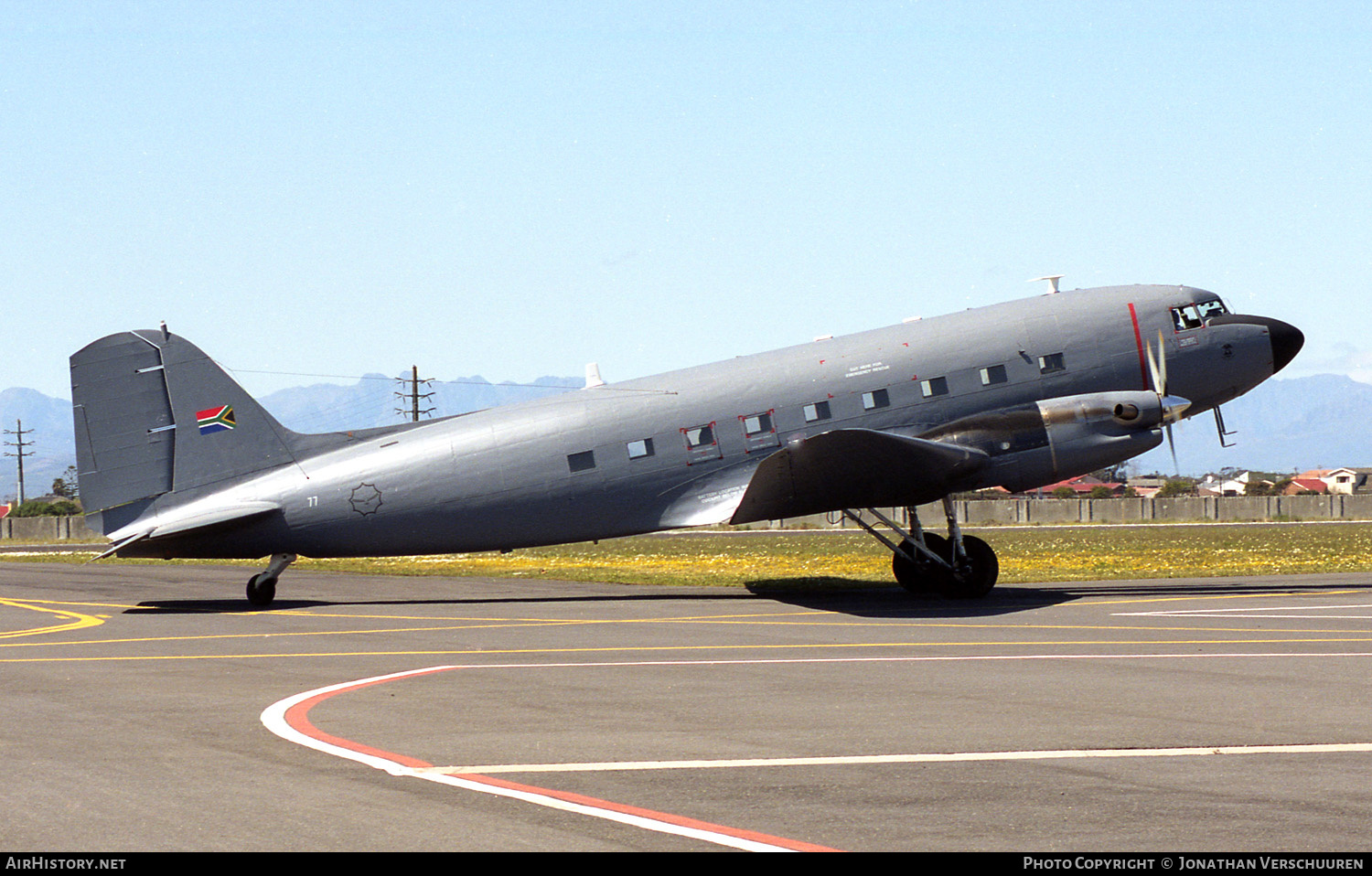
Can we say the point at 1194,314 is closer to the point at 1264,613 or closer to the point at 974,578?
the point at 974,578

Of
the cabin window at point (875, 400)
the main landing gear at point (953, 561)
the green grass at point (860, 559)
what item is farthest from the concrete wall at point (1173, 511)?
the cabin window at point (875, 400)

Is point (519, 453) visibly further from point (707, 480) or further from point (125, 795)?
point (125, 795)

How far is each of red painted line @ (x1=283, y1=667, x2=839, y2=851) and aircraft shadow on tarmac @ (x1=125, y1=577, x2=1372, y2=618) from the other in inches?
A: 535

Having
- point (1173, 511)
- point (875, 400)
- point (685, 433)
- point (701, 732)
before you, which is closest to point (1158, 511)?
point (1173, 511)

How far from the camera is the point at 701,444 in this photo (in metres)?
26.9

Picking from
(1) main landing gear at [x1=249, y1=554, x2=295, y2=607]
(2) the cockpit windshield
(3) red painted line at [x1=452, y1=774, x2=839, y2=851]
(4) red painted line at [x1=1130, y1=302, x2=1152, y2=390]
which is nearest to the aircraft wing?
(4) red painted line at [x1=1130, y1=302, x2=1152, y2=390]

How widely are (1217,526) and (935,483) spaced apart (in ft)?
170

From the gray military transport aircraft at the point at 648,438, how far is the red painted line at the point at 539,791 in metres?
13.0

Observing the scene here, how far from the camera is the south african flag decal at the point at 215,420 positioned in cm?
2673

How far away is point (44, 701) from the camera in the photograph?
45.3 ft

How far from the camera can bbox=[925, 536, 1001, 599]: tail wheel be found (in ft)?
87.4

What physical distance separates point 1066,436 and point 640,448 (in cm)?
897

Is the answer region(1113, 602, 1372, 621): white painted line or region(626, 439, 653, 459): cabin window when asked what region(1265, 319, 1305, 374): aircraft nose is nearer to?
region(1113, 602, 1372, 621): white painted line

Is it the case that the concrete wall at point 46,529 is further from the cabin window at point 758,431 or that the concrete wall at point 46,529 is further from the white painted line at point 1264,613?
the white painted line at point 1264,613
